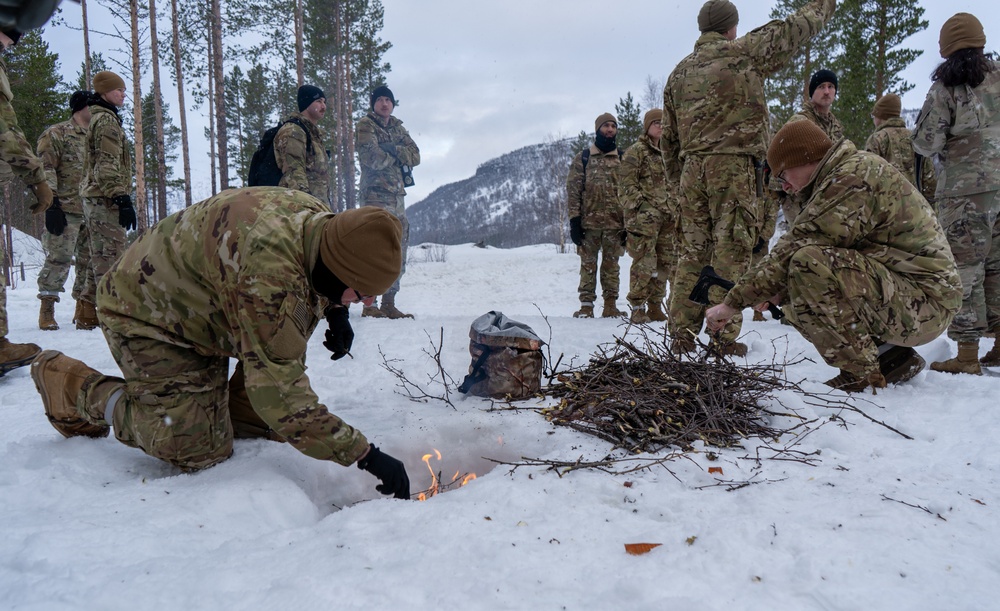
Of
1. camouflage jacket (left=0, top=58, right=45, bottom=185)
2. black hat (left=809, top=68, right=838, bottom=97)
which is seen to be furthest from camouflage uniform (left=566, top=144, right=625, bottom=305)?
camouflage jacket (left=0, top=58, right=45, bottom=185)

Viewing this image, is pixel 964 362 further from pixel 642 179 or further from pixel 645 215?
pixel 642 179

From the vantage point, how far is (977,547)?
1.49 m

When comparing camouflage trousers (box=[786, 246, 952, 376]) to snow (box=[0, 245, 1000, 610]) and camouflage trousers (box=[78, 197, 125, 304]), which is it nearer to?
snow (box=[0, 245, 1000, 610])

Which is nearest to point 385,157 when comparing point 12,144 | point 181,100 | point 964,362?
point 12,144

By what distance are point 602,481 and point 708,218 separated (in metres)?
2.55

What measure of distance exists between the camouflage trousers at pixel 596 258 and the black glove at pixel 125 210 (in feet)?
15.1

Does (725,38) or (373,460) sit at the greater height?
(725,38)

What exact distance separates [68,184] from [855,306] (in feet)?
23.9

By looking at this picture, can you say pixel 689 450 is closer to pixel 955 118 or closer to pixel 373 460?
pixel 373 460

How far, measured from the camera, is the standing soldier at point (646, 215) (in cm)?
597

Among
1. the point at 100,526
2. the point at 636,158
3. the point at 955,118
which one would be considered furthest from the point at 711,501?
the point at 636,158

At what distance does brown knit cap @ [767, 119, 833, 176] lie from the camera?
290cm

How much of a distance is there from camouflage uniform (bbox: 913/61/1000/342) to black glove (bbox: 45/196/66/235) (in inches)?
300

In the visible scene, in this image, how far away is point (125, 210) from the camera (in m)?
5.09
